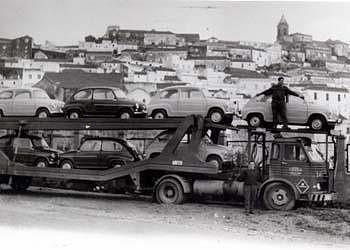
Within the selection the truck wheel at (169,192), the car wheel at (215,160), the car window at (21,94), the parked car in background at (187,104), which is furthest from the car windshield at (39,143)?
the car wheel at (215,160)

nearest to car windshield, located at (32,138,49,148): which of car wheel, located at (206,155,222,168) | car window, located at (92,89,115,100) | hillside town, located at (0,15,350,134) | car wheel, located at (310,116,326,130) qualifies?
hillside town, located at (0,15,350,134)

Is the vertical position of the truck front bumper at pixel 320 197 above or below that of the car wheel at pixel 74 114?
below

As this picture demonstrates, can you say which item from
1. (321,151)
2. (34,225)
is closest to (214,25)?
(321,151)

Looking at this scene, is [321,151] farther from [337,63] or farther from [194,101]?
[194,101]

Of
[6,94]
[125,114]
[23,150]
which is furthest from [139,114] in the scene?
[6,94]

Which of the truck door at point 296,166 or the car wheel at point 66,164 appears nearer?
the truck door at point 296,166

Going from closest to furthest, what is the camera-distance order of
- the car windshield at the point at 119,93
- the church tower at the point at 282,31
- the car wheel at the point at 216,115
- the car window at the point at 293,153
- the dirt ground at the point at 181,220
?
the dirt ground at the point at 181,220, the church tower at the point at 282,31, the car window at the point at 293,153, the car wheel at the point at 216,115, the car windshield at the point at 119,93

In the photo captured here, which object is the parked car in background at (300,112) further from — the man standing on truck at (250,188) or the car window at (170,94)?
the car window at (170,94)

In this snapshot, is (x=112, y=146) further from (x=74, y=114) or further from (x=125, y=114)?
(x=74, y=114)
